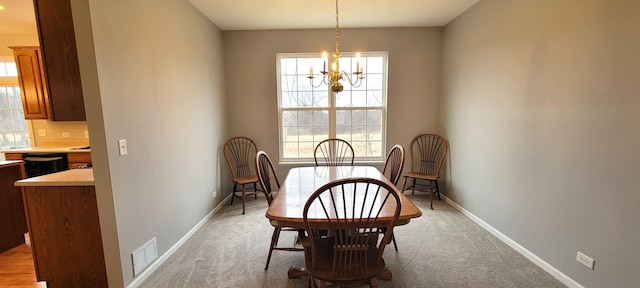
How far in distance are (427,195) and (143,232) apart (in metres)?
3.54

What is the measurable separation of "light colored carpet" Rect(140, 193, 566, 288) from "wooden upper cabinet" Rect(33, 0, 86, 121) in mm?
1415

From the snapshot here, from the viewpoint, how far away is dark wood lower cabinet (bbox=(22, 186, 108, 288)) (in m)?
1.74

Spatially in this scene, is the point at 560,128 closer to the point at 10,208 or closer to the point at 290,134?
the point at 290,134

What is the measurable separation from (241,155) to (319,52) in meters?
1.94

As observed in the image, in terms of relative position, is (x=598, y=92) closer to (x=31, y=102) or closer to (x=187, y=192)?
(x=187, y=192)

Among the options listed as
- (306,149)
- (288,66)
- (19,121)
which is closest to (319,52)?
(288,66)

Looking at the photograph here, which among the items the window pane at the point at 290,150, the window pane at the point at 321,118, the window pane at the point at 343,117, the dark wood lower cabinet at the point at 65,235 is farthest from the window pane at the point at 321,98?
the dark wood lower cabinet at the point at 65,235

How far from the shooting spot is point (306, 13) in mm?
3014

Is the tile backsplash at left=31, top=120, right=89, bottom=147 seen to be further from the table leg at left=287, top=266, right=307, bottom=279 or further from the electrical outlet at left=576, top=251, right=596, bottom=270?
the electrical outlet at left=576, top=251, right=596, bottom=270

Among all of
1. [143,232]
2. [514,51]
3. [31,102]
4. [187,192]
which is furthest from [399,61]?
[31,102]

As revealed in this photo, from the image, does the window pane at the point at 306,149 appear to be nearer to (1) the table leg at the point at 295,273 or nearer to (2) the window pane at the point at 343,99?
(2) the window pane at the point at 343,99

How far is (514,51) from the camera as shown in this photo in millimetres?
2275

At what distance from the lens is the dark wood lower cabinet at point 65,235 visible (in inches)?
68.5

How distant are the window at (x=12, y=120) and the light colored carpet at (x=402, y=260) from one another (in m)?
3.90
